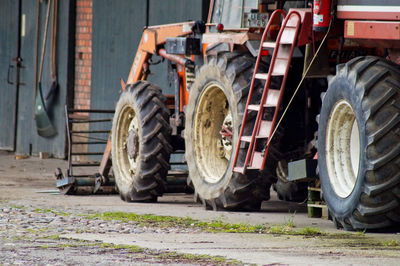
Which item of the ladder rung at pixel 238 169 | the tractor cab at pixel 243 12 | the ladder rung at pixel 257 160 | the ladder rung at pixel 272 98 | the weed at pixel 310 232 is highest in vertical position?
the tractor cab at pixel 243 12

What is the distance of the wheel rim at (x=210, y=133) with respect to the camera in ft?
38.1

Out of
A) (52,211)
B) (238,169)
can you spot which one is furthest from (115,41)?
(238,169)

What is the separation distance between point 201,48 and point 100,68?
7.01 metres

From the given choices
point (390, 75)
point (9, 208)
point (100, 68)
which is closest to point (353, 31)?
point (390, 75)

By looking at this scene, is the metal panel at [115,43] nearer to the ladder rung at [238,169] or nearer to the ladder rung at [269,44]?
the ladder rung at [238,169]

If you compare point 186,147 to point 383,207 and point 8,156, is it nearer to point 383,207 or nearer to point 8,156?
point 383,207

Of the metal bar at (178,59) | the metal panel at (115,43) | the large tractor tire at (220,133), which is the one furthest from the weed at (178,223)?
the metal panel at (115,43)

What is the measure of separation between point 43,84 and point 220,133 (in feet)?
31.5

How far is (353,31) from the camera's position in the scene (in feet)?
30.9

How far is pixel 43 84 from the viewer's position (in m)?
20.5

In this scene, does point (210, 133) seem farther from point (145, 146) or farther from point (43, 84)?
point (43, 84)

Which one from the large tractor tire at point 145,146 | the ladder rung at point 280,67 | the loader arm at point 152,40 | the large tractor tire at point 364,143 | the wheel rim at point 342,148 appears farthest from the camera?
the loader arm at point 152,40

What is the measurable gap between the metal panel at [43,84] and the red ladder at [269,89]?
966 cm

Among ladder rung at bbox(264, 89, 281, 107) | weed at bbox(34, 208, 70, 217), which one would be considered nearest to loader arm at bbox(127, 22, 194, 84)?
ladder rung at bbox(264, 89, 281, 107)
